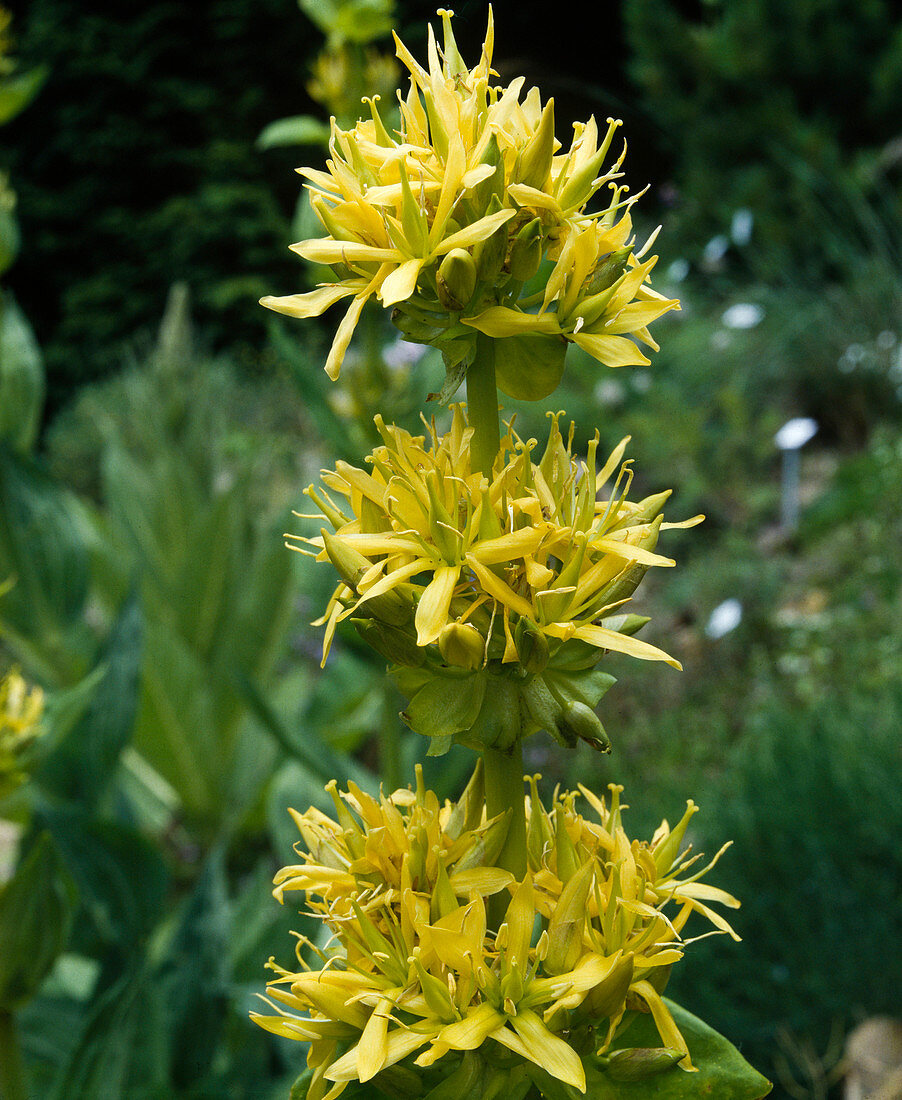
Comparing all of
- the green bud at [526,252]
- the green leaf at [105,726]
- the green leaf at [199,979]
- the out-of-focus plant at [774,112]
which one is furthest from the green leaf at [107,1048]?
the out-of-focus plant at [774,112]

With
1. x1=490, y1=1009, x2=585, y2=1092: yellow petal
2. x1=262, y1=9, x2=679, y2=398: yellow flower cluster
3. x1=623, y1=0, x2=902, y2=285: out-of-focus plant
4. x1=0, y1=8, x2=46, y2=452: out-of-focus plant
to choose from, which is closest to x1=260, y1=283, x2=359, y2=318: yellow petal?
x1=262, y1=9, x2=679, y2=398: yellow flower cluster

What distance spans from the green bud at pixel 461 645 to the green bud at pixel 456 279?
0.20 meters

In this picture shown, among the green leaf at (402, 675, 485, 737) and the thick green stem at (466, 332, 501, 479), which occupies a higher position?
the thick green stem at (466, 332, 501, 479)

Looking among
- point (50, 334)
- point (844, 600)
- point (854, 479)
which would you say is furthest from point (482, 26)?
point (50, 334)

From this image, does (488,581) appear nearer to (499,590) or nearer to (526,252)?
(499,590)

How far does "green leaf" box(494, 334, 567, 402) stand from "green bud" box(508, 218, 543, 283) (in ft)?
0.15

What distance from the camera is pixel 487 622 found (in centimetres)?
66

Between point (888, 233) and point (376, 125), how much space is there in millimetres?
4728

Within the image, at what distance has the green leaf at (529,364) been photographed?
67 cm

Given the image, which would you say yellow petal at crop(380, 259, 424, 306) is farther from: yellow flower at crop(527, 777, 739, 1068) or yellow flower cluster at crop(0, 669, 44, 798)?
yellow flower cluster at crop(0, 669, 44, 798)

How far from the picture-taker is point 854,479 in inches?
149

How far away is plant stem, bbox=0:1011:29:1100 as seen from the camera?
1.21m

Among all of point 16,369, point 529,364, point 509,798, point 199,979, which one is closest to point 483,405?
point 529,364

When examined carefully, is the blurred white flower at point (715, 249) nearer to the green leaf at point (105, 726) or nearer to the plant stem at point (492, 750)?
the green leaf at point (105, 726)
